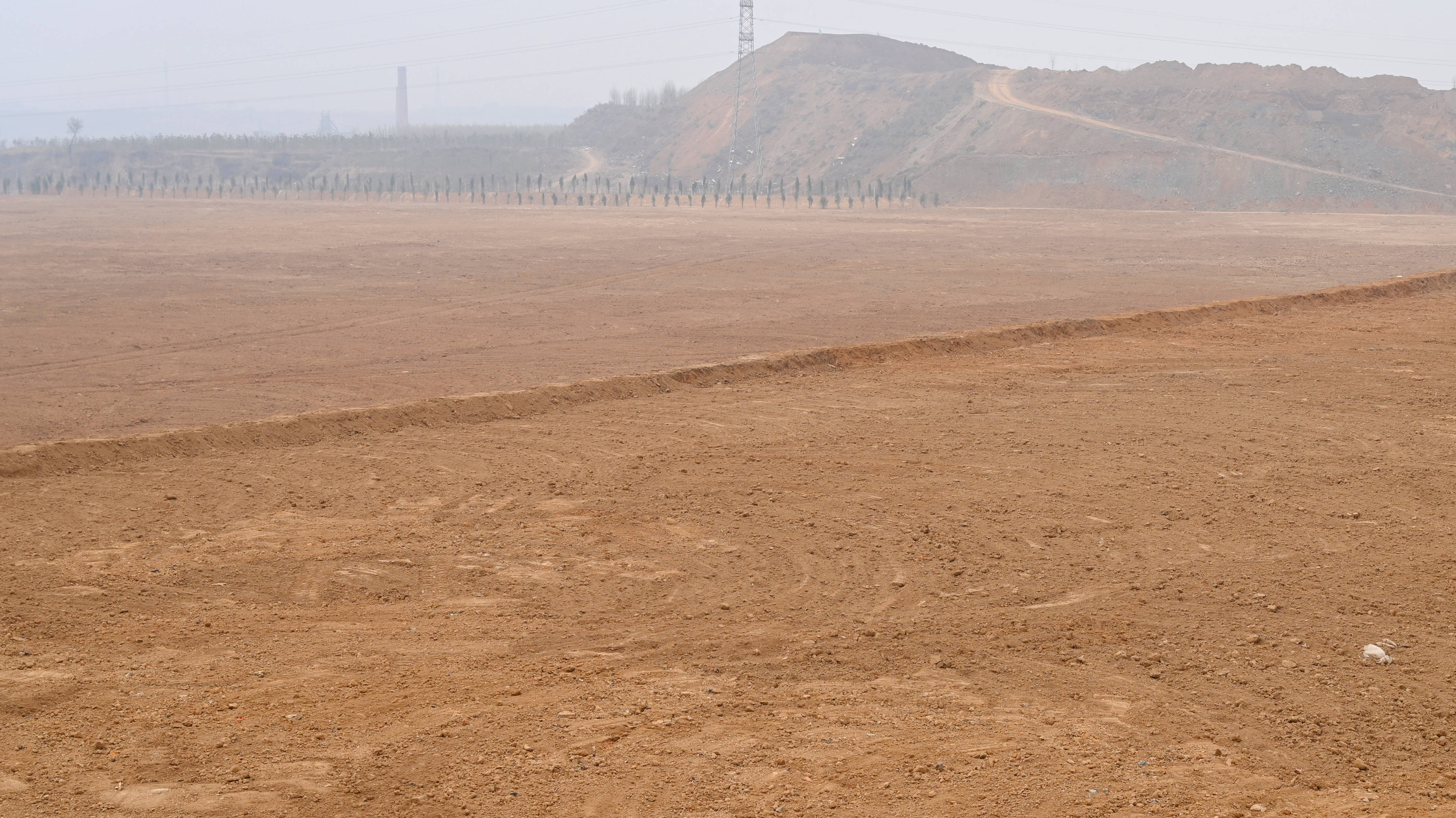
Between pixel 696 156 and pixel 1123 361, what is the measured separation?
107 metres

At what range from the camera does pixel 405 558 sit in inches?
340

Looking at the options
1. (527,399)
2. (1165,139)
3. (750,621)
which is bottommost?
(750,621)

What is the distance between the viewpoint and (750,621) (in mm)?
7559

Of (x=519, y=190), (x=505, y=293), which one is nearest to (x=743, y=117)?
(x=519, y=190)

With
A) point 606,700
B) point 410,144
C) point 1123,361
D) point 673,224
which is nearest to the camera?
point 606,700

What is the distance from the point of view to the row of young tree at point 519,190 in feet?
271

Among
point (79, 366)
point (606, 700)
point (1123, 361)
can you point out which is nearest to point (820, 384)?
point (1123, 361)

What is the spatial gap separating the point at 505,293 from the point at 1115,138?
2691 inches

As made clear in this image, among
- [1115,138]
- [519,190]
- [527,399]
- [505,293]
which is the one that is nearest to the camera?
[527,399]

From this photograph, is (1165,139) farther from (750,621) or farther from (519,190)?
(750,621)

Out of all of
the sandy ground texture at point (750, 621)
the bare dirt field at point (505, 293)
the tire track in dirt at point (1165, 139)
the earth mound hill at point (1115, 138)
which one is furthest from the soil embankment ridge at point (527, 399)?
the tire track in dirt at point (1165, 139)

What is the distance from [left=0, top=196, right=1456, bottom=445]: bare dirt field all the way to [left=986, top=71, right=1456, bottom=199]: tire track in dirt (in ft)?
67.4

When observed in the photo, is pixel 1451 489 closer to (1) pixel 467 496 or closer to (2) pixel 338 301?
(1) pixel 467 496

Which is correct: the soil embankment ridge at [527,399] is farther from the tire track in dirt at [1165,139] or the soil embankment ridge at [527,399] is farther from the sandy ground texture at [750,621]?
the tire track in dirt at [1165,139]
